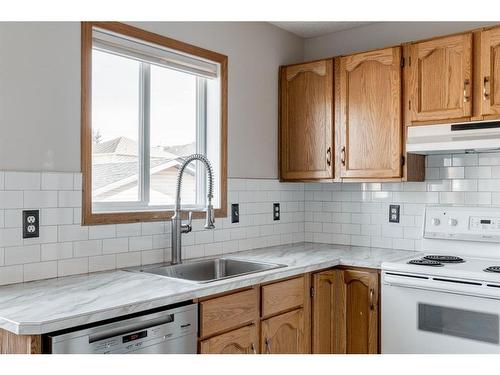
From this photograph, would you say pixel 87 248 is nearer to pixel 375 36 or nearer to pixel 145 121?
pixel 145 121

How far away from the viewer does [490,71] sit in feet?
9.02

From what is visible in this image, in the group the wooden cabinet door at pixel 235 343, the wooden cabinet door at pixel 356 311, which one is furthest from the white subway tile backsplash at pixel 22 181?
the wooden cabinet door at pixel 356 311

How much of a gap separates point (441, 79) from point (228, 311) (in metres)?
1.77

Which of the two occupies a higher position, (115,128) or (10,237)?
(115,128)

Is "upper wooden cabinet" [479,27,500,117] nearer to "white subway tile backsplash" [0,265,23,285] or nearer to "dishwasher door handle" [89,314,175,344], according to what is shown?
"dishwasher door handle" [89,314,175,344]

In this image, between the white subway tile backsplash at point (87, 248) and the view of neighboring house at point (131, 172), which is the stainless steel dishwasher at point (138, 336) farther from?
the view of neighboring house at point (131, 172)

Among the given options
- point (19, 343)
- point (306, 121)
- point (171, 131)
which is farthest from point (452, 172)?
point (19, 343)

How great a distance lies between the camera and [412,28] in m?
3.38

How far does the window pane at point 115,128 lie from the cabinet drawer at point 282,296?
891mm

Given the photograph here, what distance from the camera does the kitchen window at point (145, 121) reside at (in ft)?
8.46

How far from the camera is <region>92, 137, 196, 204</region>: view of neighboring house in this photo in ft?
8.70

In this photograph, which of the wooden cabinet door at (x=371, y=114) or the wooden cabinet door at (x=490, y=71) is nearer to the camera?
the wooden cabinet door at (x=490, y=71)

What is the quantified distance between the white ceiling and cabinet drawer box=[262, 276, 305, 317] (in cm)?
180

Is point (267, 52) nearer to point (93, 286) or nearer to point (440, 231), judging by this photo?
point (440, 231)
